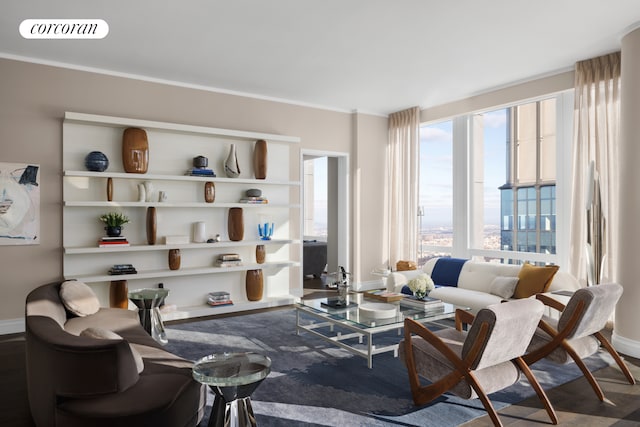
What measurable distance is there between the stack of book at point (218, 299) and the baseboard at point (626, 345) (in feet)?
14.1

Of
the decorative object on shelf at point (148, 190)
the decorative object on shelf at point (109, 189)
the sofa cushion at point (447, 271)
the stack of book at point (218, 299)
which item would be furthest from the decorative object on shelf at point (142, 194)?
the sofa cushion at point (447, 271)

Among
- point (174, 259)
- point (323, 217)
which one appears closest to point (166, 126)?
point (174, 259)

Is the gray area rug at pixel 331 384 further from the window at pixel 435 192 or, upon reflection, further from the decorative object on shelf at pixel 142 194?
the window at pixel 435 192

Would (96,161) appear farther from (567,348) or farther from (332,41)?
(567,348)

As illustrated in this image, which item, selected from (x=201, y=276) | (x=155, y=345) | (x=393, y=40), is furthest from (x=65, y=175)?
(x=393, y=40)

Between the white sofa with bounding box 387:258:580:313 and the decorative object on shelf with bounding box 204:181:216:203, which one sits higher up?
the decorative object on shelf with bounding box 204:181:216:203

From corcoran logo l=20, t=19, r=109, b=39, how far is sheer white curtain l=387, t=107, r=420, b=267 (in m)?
5.66

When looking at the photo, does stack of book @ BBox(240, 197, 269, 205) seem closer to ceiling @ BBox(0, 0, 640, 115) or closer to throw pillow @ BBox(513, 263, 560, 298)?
ceiling @ BBox(0, 0, 640, 115)

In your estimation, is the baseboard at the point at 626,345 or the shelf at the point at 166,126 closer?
the baseboard at the point at 626,345

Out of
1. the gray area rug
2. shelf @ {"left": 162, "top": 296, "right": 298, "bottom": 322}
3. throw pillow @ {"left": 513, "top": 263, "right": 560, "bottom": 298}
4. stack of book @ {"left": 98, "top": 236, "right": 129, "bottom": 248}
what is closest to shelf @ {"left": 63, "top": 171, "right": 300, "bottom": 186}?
stack of book @ {"left": 98, "top": 236, "right": 129, "bottom": 248}

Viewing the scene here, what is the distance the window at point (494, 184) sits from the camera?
18.4ft

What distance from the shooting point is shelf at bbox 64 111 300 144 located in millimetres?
4852

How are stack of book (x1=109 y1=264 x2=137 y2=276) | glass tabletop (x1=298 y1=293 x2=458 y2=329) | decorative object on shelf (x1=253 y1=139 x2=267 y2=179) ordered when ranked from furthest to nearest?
1. decorative object on shelf (x1=253 y1=139 x2=267 y2=179)
2. stack of book (x1=109 y1=264 x2=137 y2=276)
3. glass tabletop (x1=298 y1=293 x2=458 y2=329)

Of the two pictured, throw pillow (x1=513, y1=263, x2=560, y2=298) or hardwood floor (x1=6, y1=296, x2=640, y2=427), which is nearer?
hardwood floor (x1=6, y1=296, x2=640, y2=427)
